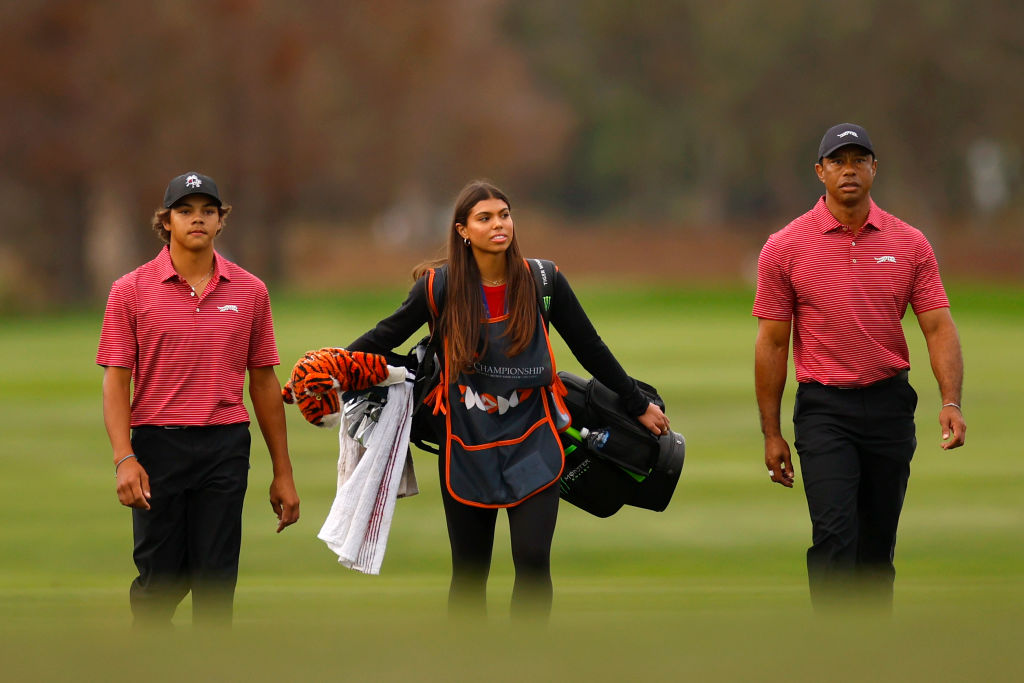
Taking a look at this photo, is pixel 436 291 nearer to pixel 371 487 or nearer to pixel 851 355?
pixel 371 487

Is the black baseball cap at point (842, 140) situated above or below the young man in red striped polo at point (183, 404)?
above

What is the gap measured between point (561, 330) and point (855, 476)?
127 centimetres

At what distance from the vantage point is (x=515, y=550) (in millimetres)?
5848

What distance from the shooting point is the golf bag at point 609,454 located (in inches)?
247

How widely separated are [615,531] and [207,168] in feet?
143

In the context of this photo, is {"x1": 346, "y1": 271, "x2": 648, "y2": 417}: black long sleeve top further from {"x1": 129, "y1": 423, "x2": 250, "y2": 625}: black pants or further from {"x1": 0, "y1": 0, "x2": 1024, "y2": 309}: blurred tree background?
{"x1": 0, "y1": 0, "x2": 1024, "y2": 309}: blurred tree background

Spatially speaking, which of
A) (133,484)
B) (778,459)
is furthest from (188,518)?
(778,459)

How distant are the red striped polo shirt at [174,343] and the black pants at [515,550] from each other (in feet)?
2.81

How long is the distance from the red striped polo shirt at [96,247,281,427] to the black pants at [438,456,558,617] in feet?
2.81

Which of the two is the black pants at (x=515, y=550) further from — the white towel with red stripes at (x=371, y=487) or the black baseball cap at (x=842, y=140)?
the black baseball cap at (x=842, y=140)

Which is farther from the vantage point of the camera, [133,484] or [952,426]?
[952,426]

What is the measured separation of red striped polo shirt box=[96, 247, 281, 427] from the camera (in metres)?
5.85

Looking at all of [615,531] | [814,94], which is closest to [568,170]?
[814,94]

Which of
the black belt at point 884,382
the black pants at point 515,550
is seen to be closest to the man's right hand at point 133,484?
the black pants at point 515,550
